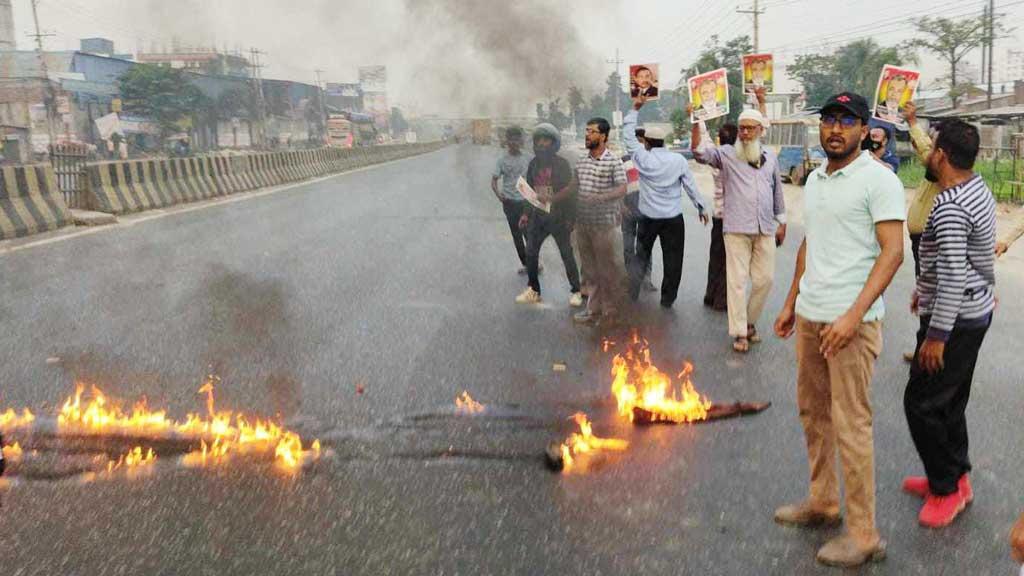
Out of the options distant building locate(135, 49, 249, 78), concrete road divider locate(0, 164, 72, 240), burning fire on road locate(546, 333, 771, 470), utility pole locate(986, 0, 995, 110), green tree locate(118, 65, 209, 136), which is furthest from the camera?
distant building locate(135, 49, 249, 78)

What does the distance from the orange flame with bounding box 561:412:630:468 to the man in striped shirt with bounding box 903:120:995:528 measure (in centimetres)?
132

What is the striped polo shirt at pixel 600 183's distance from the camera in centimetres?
733

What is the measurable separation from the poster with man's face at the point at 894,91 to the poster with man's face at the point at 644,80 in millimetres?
1520

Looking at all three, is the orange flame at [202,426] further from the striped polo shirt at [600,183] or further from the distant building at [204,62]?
the distant building at [204,62]

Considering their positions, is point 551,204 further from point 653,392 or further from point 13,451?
point 13,451

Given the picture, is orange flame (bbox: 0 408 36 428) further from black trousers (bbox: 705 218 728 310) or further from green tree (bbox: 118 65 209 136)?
green tree (bbox: 118 65 209 136)

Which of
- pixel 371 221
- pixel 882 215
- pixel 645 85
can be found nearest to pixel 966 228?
pixel 882 215

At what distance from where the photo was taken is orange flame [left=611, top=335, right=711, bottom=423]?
4727 mm

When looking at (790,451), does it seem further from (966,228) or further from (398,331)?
(398,331)

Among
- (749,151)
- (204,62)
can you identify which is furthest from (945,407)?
(204,62)

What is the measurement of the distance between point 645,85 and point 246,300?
3.97 m

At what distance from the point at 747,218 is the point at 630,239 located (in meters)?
2.26

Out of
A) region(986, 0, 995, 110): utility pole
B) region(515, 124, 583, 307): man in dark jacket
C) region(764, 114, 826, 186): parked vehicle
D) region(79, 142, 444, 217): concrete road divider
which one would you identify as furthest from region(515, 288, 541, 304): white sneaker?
region(986, 0, 995, 110): utility pole

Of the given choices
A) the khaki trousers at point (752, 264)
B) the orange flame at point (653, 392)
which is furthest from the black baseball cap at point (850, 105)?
the khaki trousers at point (752, 264)
